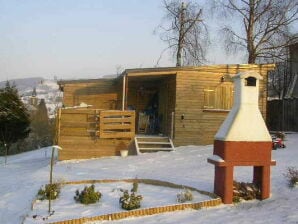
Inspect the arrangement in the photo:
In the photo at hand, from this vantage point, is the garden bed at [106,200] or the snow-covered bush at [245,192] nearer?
the garden bed at [106,200]

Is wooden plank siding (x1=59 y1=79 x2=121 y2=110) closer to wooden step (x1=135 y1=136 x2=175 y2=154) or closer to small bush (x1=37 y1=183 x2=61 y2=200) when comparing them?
wooden step (x1=135 y1=136 x2=175 y2=154)

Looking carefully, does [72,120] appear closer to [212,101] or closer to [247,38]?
[212,101]

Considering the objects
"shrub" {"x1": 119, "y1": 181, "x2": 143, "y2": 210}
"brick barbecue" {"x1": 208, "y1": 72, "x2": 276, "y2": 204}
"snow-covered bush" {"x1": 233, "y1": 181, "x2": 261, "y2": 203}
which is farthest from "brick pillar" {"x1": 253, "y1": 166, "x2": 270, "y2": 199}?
"shrub" {"x1": 119, "y1": 181, "x2": 143, "y2": 210}

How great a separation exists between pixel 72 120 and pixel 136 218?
10.4m

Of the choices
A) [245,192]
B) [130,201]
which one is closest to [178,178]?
[245,192]

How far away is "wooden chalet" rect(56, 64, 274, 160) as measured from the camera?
19500 millimetres

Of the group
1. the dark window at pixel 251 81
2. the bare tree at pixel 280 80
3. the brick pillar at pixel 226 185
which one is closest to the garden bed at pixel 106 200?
the brick pillar at pixel 226 185

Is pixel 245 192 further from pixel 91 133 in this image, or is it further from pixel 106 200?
pixel 91 133

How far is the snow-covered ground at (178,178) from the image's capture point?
9.41m

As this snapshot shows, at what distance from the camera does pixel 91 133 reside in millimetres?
19609

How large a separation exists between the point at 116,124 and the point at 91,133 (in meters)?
1.17

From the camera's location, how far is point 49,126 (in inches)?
1778

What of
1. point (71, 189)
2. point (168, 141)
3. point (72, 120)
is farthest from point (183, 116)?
point (71, 189)

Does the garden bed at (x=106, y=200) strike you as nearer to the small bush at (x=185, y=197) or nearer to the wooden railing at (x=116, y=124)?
the small bush at (x=185, y=197)
